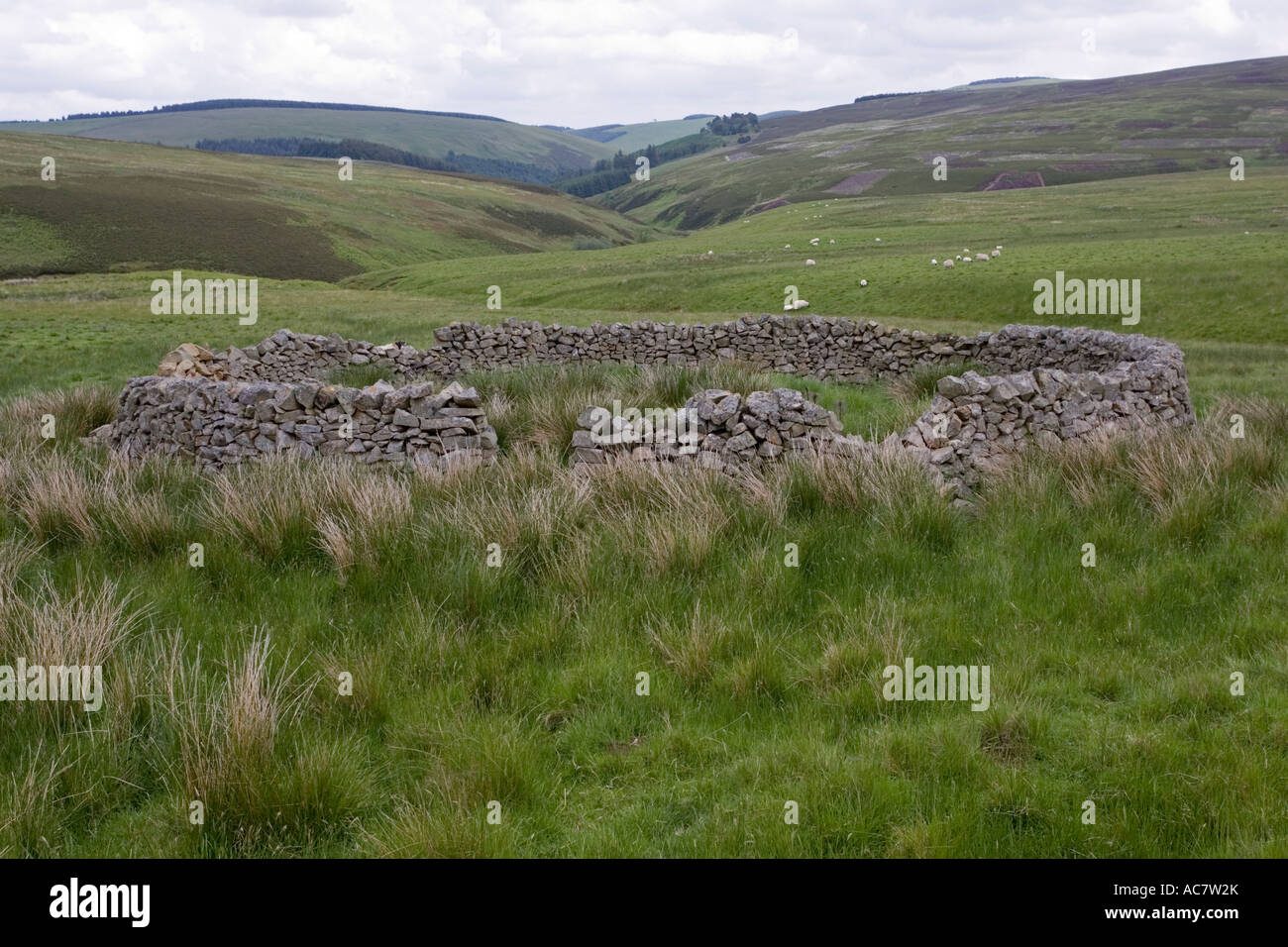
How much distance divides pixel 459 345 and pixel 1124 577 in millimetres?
17799

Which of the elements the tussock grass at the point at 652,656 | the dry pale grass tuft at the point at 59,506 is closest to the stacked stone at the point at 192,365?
the tussock grass at the point at 652,656

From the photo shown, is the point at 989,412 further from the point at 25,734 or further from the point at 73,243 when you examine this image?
the point at 73,243

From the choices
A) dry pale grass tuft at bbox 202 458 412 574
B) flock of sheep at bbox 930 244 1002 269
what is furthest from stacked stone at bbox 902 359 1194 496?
flock of sheep at bbox 930 244 1002 269

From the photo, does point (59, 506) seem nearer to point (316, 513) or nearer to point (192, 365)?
point (316, 513)

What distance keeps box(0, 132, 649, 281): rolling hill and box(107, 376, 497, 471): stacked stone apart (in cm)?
6645

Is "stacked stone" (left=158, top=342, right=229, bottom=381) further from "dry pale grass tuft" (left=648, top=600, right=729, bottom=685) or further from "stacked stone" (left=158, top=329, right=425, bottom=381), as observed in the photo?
"dry pale grass tuft" (left=648, top=600, right=729, bottom=685)

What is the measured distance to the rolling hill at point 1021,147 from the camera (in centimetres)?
10231

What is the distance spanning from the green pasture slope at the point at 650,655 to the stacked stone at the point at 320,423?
1.24m

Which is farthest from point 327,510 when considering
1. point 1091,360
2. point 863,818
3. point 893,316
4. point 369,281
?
point 369,281

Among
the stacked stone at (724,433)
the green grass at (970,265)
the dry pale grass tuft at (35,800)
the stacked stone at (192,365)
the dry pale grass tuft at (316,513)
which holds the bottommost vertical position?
the dry pale grass tuft at (35,800)

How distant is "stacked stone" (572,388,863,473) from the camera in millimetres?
9195

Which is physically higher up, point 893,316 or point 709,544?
point 893,316

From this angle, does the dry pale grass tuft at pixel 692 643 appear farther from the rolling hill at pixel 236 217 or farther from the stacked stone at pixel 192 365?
the rolling hill at pixel 236 217
